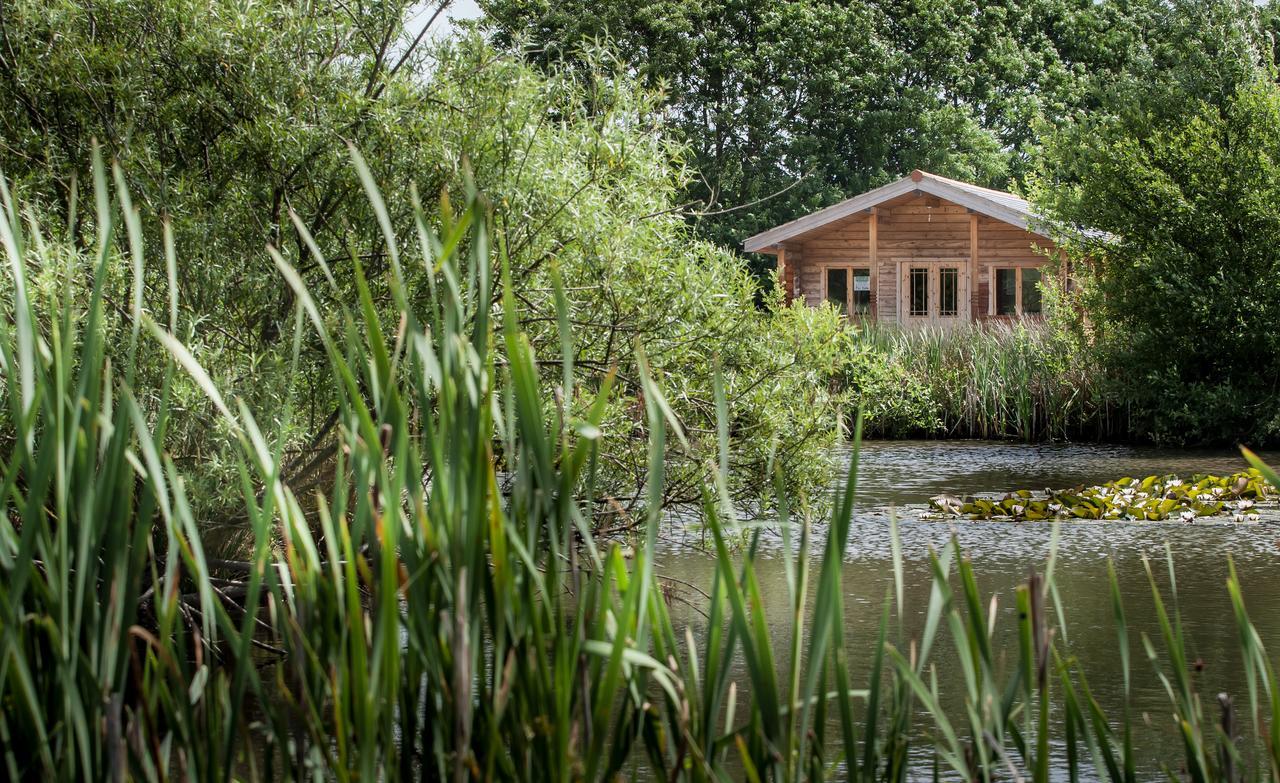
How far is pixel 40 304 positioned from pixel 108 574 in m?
2.54

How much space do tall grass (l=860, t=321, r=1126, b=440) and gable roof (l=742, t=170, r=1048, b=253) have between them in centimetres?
524

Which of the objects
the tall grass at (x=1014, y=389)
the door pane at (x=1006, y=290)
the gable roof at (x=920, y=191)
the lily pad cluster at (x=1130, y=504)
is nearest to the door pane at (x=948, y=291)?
the door pane at (x=1006, y=290)

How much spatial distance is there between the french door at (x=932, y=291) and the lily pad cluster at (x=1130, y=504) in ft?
55.5

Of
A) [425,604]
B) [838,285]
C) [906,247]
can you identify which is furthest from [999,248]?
[425,604]

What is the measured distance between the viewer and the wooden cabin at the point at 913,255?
90.0 ft

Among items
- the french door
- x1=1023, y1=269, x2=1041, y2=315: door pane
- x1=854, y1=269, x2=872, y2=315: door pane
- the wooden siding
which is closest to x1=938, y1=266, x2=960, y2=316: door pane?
the french door

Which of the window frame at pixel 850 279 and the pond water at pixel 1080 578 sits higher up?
the window frame at pixel 850 279

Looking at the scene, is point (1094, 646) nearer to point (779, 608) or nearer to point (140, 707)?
point (779, 608)

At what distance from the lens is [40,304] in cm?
469

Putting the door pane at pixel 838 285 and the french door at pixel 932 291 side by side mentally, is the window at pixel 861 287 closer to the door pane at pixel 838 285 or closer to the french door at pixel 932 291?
A: the door pane at pixel 838 285

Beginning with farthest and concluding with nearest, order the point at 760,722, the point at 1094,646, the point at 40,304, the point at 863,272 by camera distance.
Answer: the point at 863,272
the point at 1094,646
the point at 40,304
the point at 760,722

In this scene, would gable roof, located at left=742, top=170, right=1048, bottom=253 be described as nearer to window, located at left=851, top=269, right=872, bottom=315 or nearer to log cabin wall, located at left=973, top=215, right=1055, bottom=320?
log cabin wall, located at left=973, top=215, right=1055, bottom=320

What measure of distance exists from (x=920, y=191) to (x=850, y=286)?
3.11 metres

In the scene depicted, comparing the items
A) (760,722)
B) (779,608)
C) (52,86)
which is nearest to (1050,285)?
(779,608)
